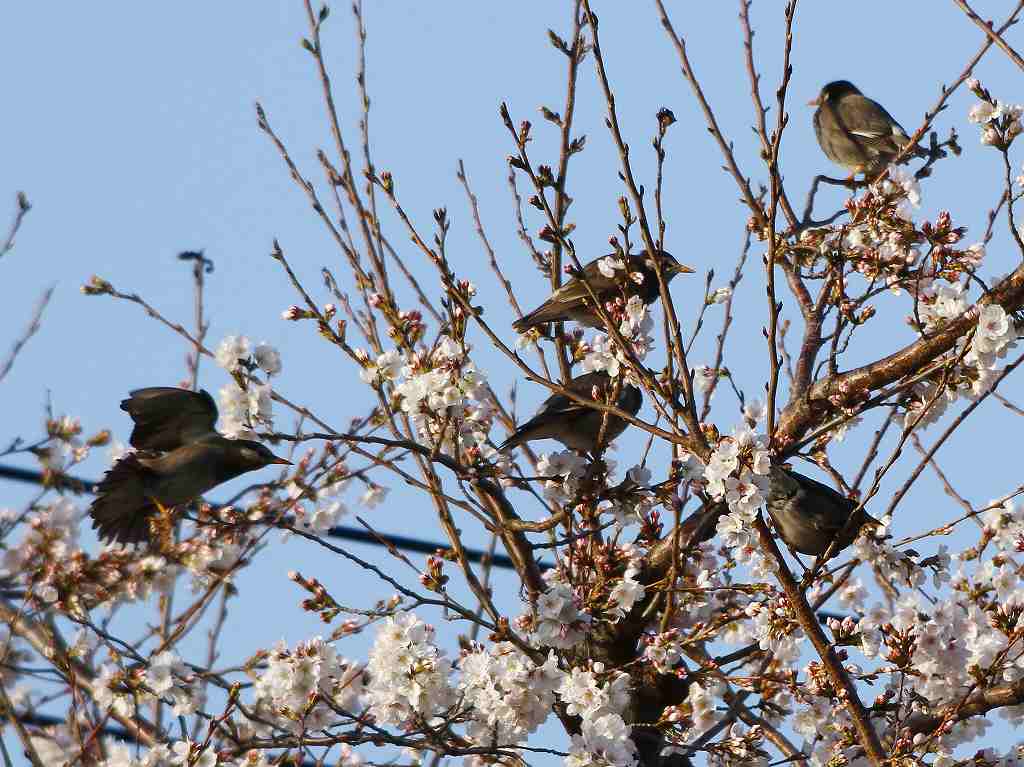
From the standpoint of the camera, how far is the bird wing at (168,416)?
15.9 feet

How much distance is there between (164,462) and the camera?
4770 millimetres

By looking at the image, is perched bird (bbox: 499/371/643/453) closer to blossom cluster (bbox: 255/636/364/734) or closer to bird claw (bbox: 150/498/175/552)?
blossom cluster (bbox: 255/636/364/734)

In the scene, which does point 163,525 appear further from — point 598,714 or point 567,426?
point 598,714

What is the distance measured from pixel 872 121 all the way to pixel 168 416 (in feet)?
17.4

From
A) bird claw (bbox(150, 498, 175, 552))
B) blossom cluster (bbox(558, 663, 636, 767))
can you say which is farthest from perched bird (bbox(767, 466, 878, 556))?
bird claw (bbox(150, 498, 175, 552))

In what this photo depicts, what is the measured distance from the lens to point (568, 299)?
193 inches

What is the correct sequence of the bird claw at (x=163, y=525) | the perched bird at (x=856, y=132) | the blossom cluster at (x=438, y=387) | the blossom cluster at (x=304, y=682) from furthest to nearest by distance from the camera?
the perched bird at (x=856, y=132) < the bird claw at (x=163, y=525) < the blossom cluster at (x=304, y=682) < the blossom cluster at (x=438, y=387)

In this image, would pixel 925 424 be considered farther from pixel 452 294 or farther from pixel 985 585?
pixel 452 294

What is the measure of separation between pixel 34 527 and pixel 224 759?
146 cm

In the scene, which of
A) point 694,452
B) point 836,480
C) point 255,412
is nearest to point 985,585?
point 836,480

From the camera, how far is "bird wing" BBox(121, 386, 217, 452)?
15.9 ft

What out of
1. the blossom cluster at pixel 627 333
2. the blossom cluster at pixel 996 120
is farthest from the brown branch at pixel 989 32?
the blossom cluster at pixel 627 333

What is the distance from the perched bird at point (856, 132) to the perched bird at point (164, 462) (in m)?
4.71

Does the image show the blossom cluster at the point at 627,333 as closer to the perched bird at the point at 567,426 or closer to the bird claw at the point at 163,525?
the perched bird at the point at 567,426
